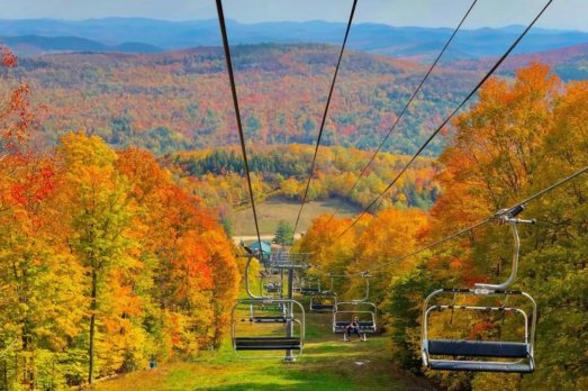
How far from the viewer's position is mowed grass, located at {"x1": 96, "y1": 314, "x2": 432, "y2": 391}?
44469mm

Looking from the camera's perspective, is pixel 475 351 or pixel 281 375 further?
pixel 281 375

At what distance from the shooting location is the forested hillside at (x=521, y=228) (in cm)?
2316

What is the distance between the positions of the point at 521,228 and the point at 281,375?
78.4ft

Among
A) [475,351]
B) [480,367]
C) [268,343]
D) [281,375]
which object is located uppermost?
[475,351]

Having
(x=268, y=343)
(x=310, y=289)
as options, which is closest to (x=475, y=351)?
(x=268, y=343)

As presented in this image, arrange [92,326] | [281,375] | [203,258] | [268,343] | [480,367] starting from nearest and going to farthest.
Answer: [480,367] → [268,343] → [92,326] → [281,375] → [203,258]

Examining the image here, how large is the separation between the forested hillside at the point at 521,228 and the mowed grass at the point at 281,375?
8.13 feet

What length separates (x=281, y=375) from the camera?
49.1 meters

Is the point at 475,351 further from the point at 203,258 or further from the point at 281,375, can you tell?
the point at 203,258

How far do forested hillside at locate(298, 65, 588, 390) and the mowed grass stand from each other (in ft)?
8.13

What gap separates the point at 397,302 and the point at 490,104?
17223 millimetres

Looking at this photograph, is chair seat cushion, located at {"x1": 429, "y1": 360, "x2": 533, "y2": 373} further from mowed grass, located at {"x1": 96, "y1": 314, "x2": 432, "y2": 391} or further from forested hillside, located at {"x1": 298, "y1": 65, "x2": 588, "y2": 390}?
mowed grass, located at {"x1": 96, "y1": 314, "x2": 432, "y2": 391}

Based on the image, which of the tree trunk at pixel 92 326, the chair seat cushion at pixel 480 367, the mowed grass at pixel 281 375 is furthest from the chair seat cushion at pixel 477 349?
the mowed grass at pixel 281 375

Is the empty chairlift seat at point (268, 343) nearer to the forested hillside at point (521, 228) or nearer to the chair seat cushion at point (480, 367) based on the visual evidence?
the forested hillside at point (521, 228)
